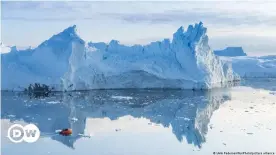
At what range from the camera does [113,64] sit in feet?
58.3

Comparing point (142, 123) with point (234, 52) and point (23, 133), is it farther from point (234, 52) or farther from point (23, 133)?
point (234, 52)

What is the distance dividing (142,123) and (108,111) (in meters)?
2.02

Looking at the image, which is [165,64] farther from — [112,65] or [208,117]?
[208,117]

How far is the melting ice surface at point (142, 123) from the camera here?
733 centimetres

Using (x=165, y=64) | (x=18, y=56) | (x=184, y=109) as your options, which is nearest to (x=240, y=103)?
(x=184, y=109)

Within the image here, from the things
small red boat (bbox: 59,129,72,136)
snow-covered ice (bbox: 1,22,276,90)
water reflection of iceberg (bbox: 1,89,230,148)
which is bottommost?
water reflection of iceberg (bbox: 1,89,230,148)

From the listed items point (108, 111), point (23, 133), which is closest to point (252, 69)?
point (108, 111)

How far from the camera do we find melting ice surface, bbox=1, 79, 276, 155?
24.0 ft

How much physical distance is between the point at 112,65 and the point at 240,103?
5920mm

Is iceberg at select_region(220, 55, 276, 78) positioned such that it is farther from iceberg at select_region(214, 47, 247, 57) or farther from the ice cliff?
the ice cliff

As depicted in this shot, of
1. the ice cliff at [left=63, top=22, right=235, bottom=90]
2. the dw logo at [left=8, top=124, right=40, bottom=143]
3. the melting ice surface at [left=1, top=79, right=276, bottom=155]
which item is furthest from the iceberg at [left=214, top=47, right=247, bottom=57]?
the dw logo at [left=8, top=124, right=40, bottom=143]

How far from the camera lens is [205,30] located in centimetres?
1878

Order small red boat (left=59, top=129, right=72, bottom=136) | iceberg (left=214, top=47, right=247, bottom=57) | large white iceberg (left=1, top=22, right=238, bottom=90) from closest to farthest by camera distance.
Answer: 1. small red boat (left=59, top=129, right=72, bottom=136)
2. large white iceberg (left=1, top=22, right=238, bottom=90)
3. iceberg (left=214, top=47, right=247, bottom=57)

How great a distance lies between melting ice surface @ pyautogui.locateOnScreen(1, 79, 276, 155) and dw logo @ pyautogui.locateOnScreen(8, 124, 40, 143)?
13cm
